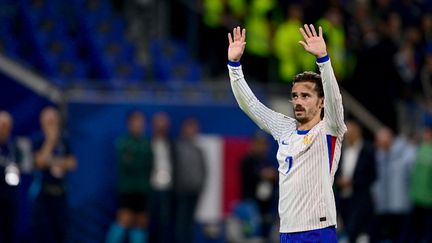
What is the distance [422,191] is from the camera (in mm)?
16703

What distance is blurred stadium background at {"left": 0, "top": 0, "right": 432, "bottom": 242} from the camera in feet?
54.7

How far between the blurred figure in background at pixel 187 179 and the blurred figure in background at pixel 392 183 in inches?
103

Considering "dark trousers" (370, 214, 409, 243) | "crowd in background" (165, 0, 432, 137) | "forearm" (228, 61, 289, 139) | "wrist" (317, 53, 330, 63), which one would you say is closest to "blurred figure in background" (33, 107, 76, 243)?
"dark trousers" (370, 214, 409, 243)

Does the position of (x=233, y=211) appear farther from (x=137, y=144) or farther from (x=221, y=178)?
(x=137, y=144)

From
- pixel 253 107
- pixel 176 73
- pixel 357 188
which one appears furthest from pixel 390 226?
pixel 253 107

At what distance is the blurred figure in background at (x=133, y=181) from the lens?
16078mm

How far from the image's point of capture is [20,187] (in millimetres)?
15820

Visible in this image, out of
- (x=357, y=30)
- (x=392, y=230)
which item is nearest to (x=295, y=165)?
(x=392, y=230)

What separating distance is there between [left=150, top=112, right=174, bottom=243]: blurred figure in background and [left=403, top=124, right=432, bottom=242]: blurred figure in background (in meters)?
3.49

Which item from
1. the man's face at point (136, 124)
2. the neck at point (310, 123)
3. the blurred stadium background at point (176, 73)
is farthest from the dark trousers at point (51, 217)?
the neck at point (310, 123)

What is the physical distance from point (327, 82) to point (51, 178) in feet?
24.4

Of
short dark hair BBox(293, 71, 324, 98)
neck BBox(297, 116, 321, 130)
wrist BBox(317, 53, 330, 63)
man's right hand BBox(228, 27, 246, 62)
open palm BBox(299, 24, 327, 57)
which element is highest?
man's right hand BBox(228, 27, 246, 62)

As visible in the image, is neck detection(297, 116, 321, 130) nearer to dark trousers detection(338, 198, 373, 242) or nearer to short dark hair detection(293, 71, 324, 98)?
short dark hair detection(293, 71, 324, 98)

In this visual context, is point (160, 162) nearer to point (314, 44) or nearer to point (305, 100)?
point (305, 100)
